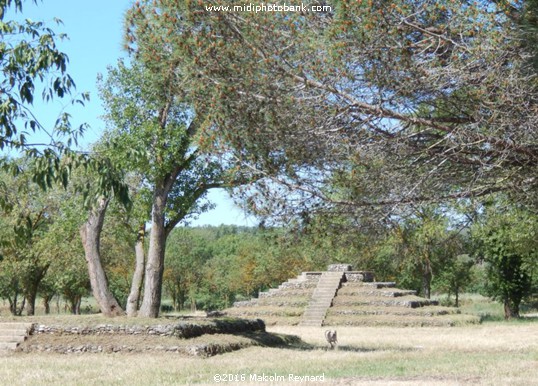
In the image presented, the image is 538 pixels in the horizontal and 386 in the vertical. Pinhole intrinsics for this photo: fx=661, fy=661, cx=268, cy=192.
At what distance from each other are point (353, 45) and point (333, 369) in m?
7.20

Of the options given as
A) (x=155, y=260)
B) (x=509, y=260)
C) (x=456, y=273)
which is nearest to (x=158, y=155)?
(x=155, y=260)

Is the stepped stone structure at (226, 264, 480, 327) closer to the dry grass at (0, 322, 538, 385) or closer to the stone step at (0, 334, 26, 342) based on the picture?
the dry grass at (0, 322, 538, 385)

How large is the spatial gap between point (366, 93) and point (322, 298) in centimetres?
2488

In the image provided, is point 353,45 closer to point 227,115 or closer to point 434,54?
point 434,54

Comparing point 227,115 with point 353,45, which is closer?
point 353,45

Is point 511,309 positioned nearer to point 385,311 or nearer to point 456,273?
point 385,311

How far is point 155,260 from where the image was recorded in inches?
771

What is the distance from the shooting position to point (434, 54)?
10250 mm

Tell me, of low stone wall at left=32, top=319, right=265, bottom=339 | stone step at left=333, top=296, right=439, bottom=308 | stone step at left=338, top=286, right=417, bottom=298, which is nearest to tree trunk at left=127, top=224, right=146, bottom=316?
low stone wall at left=32, top=319, right=265, bottom=339

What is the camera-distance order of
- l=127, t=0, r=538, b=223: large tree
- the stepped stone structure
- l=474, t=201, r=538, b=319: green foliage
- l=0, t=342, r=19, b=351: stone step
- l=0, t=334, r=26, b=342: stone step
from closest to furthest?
l=127, t=0, r=538, b=223: large tree, l=0, t=342, r=19, b=351: stone step, l=0, t=334, r=26, b=342: stone step, l=474, t=201, r=538, b=319: green foliage, the stepped stone structure

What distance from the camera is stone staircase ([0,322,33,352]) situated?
17677mm

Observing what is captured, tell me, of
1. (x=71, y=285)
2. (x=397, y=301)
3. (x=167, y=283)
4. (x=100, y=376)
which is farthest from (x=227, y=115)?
(x=167, y=283)

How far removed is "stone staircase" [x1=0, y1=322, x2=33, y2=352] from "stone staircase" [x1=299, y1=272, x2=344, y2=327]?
15723 mm

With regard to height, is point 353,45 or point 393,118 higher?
point 353,45
